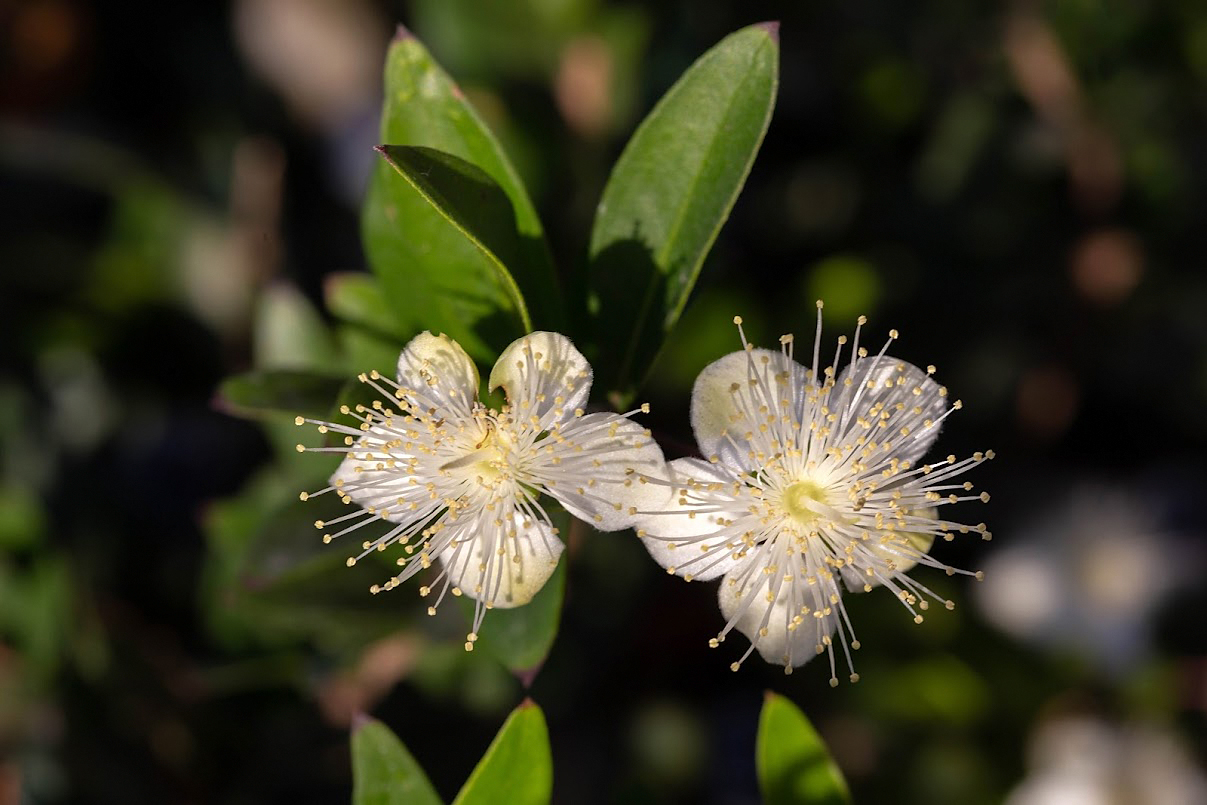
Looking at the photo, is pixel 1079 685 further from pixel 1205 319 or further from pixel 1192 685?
pixel 1205 319

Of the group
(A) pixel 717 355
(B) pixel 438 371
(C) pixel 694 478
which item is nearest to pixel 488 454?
(B) pixel 438 371

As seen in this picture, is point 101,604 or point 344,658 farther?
point 101,604

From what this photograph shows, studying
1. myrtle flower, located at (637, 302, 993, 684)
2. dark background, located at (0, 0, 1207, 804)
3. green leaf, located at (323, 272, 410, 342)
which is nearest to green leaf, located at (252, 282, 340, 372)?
green leaf, located at (323, 272, 410, 342)

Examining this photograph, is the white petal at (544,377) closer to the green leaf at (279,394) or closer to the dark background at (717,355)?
the green leaf at (279,394)

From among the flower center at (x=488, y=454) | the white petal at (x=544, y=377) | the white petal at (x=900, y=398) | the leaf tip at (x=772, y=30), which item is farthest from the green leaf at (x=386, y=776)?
the leaf tip at (x=772, y=30)

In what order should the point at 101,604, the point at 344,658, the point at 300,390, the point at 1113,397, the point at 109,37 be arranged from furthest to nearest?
the point at 109,37 → the point at 1113,397 → the point at 101,604 → the point at 344,658 → the point at 300,390

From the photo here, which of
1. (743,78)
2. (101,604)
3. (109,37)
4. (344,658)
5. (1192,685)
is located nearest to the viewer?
(743,78)

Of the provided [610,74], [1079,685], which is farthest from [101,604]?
[1079,685]

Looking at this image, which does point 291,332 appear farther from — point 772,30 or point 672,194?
point 772,30
